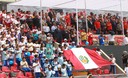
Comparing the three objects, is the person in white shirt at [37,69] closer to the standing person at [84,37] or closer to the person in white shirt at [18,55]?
the person in white shirt at [18,55]

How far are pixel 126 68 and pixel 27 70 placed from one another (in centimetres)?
724

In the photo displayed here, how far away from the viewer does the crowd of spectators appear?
23.1 metres

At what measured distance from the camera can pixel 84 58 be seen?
26719mm

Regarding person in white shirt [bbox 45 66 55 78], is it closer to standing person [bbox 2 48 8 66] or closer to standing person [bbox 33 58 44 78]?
standing person [bbox 33 58 44 78]

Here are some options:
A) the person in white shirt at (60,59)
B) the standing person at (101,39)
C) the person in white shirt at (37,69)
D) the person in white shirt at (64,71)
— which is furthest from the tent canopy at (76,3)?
the person in white shirt at (37,69)

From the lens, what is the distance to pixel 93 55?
2695cm

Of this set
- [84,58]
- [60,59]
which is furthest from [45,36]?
[84,58]

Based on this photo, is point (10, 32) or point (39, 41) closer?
point (10, 32)

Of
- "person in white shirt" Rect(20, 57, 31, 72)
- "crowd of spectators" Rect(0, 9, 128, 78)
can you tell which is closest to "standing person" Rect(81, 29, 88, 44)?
"crowd of spectators" Rect(0, 9, 128, 78)

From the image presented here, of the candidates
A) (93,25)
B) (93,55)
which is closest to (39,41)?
(93,55)

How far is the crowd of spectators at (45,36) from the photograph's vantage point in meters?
23.1

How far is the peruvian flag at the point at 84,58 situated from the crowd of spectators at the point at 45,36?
1.83ft

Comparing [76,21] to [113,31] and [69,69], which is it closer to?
[113,31]

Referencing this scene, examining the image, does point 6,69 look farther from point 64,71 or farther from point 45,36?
point 45,36
